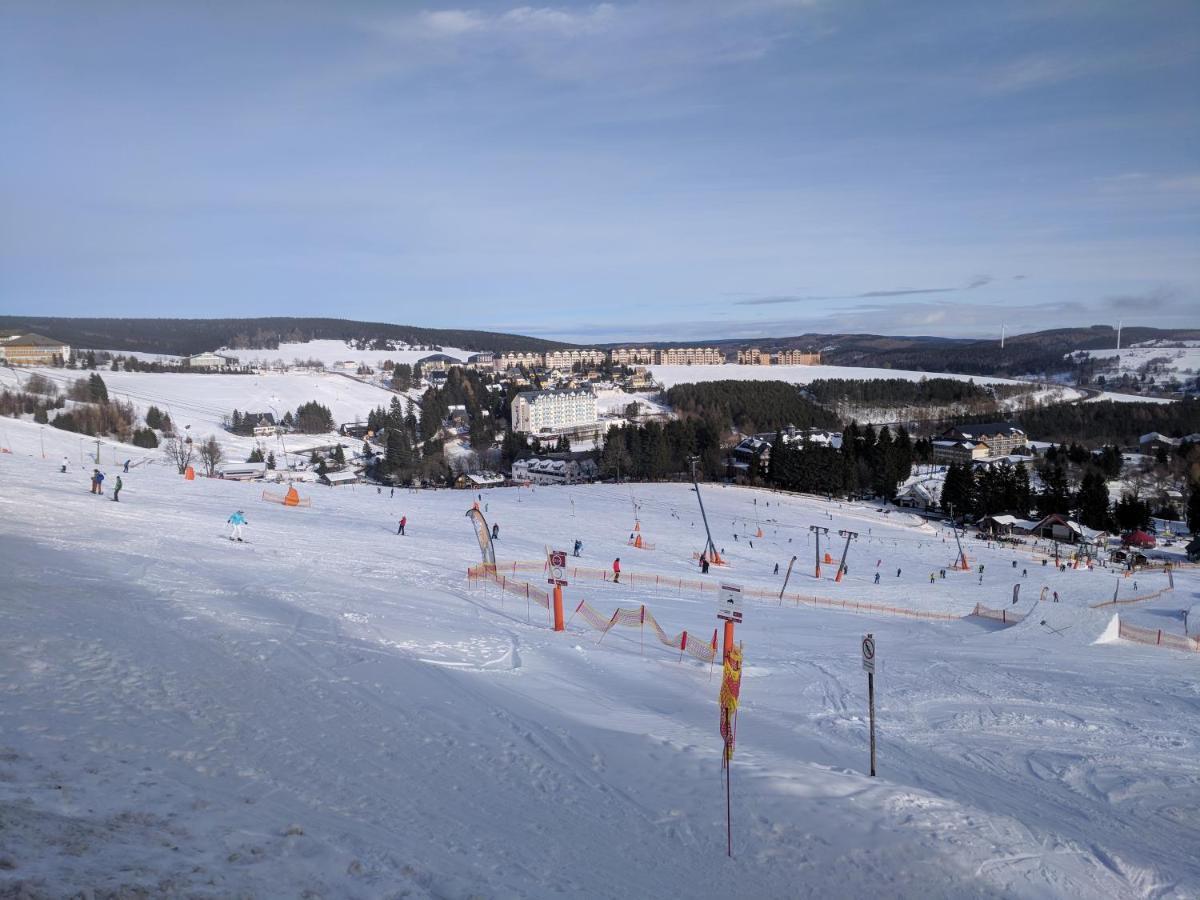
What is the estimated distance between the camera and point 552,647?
1402 centimetres

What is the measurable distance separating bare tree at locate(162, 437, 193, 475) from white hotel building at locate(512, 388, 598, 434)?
52285 millimetres

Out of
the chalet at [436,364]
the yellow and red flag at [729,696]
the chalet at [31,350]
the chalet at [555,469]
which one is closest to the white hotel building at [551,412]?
the chalet at [555,469]

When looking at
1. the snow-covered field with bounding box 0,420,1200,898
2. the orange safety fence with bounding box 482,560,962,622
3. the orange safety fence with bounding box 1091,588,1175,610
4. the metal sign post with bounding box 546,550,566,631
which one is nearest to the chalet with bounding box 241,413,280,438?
the orange safety fence with bounding box 482,560,962,622

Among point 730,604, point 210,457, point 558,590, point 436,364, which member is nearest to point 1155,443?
point 210,457

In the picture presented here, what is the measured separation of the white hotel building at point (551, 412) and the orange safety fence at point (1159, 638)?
10260 cm

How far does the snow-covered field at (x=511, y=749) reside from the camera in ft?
20.0

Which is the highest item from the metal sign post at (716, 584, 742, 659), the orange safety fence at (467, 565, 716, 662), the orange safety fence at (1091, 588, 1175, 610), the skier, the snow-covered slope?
the snow-covered slope

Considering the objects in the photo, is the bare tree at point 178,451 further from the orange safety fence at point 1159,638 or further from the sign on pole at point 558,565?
the orange safety fence at point 1159,638

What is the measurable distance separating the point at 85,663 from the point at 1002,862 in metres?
9.90

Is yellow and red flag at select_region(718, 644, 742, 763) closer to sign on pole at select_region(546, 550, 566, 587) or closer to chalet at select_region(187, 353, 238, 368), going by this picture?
sign on pole at select_region(546, 550, 566, 587)

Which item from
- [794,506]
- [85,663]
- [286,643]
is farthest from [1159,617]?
[794,506]

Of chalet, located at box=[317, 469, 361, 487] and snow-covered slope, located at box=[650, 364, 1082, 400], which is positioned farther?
snow-covered slope, located at box=[650, 364, 1082, 400]

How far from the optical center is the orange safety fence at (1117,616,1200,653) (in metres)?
18.6

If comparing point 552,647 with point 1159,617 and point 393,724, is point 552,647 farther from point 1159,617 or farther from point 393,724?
point 1159,617
